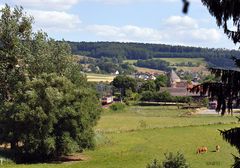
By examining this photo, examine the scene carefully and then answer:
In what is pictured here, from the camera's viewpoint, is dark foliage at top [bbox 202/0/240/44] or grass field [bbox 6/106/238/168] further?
grass field [bbox 6/106/238/168]

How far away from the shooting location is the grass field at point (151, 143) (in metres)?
46.5

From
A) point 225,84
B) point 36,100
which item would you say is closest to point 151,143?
point 36,100

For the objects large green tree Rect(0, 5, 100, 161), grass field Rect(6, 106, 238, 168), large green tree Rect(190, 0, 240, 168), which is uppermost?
large green tree Rect(190, 0, 240, 168)

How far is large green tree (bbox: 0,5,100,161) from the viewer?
164 ft

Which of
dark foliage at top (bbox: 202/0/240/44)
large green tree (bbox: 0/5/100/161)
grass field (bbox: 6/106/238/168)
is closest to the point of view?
dark foliage at top (bbox: 202/0/240/44)

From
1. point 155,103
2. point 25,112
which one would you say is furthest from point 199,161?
point 155,103

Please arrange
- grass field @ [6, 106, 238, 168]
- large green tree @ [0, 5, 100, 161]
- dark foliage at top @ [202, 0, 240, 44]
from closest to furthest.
Answer: dark foliage at top @ [202, 0, 240, 44] → grass field @ [6, 106, 238, 168] → large green tree @ [0, 5, 100, 161]

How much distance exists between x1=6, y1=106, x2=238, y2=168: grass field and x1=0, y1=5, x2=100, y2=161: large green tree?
338 centimetres

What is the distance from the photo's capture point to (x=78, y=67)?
63.2 meters

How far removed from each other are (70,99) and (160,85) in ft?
387

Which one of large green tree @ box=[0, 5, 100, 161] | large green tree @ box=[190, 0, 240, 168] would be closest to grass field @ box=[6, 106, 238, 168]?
large green tree @ box=[0, 5, 100, 161]

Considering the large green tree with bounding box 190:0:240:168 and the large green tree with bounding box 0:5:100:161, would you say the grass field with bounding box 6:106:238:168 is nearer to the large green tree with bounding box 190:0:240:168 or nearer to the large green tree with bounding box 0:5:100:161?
the large green tree with bounding box 0:5:100:161

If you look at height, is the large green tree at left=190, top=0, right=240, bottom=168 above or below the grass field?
above

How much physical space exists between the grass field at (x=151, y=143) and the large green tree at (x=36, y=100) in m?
3.38
